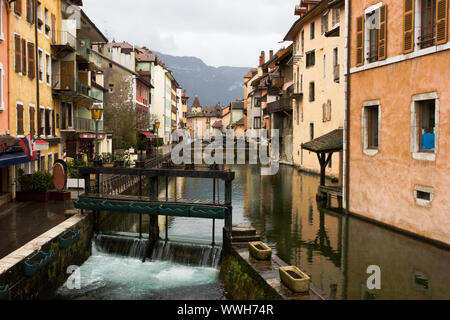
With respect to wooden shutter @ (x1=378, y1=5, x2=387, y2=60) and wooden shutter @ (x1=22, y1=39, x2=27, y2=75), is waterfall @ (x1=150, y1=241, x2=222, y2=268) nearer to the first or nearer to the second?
wooden shutter @ (x1=378, y1=5, x2=387, y2=60)

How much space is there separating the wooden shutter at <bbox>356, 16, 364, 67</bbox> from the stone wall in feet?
41.2

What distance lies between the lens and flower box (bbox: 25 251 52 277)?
10.8m

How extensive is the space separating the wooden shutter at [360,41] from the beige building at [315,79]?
9.18 meters

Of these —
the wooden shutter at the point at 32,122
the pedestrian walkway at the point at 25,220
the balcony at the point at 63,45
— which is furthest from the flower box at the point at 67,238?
the balcony at the point at 63,45

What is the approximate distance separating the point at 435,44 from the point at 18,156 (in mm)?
16221

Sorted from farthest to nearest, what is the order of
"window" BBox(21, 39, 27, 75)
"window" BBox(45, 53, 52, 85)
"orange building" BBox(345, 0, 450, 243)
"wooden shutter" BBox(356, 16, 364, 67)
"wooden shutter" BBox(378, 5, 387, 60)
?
"window" BBox(45, 53, 52, 85)
"window" BBox(21, 39, 27, 75)
"wooden shutter" BBox(356, 16, 364, 67)
"wooden shutter" BBox(378, 5, 387, 60)
"orange building" BBox(345, 0, 450, 243)

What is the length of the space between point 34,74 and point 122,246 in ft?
38.1

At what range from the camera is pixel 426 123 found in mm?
14680

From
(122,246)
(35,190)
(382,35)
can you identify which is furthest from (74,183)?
(382,35)

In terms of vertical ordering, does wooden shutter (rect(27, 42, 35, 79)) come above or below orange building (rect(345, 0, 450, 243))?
above

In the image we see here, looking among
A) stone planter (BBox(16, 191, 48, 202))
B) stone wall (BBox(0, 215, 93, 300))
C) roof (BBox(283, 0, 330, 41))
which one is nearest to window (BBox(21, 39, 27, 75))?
stone planter (BBox(16, 191, 48, 202))

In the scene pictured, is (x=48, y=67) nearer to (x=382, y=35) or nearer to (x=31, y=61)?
(x=31, y=61)

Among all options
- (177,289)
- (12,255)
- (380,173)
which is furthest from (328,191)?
(12,255)

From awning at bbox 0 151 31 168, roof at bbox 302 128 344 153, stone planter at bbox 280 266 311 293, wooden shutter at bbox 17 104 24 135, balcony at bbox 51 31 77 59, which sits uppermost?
balcony at bbox 51 31 77 59
